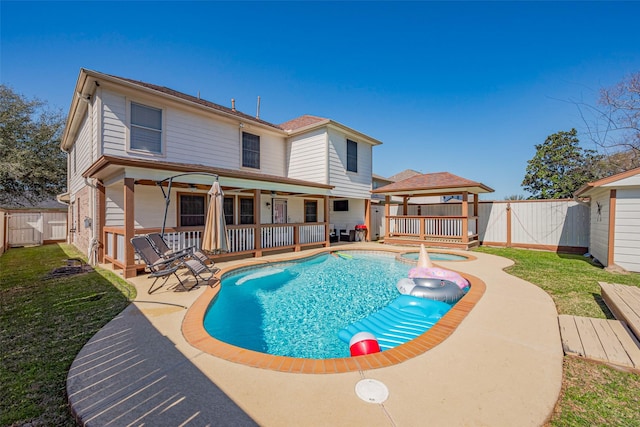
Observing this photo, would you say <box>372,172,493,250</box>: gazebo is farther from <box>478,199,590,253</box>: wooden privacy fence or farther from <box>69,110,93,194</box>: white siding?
<box>69,110,93,194</box>: white siding

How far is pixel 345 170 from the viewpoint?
14.8 meters

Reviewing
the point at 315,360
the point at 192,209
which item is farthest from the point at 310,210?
the point at 315,360

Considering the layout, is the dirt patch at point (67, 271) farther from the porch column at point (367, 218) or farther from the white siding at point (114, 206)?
the porch column at point (367, 218)

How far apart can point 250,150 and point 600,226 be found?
14.1 metres

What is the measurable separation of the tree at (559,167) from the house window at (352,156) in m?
21.1

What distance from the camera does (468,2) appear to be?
10.2m

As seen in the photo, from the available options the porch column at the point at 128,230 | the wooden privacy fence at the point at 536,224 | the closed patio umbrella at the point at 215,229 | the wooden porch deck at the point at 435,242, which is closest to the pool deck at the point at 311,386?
the closed patio umbrella at the point at 215,229

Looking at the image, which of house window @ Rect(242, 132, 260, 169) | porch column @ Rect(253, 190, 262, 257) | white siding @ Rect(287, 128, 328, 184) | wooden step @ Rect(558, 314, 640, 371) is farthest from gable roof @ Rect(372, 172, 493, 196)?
wooden step @ Rect(558, 314, 640, 371)

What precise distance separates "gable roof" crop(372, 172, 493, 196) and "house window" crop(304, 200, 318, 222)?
394 cm

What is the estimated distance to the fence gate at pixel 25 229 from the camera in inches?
586

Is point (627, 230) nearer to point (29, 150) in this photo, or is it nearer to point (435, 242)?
point (435, 242)

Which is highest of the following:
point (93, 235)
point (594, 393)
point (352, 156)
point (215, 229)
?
point (352, 156)

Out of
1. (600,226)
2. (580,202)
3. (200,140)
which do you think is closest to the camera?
(600,226)

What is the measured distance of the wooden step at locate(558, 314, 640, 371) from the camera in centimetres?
298
